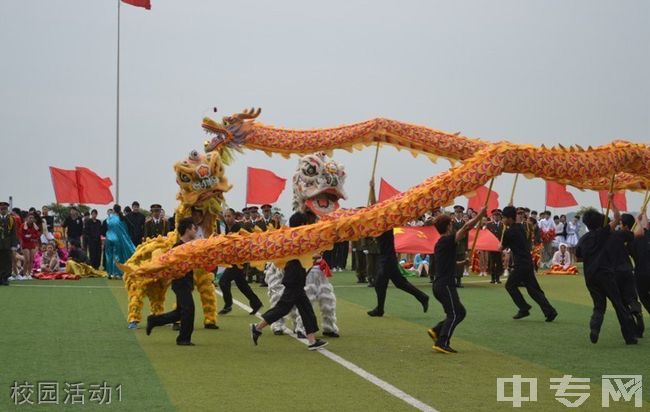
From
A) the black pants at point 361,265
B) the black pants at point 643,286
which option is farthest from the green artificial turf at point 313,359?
the black pants at point 361,265

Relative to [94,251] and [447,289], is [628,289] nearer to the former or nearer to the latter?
[447,289]

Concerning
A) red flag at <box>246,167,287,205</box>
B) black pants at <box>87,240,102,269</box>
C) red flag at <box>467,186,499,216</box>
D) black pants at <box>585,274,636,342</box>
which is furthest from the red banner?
black pants at <box>585,274,636,342</box>

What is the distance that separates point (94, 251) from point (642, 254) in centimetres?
1989

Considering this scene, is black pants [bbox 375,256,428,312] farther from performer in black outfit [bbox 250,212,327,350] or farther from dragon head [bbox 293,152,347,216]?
performer in black outfit [bbox 250,212,327,350]

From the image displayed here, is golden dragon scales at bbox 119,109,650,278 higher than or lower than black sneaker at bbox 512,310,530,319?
higher

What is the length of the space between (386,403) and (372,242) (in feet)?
45.5

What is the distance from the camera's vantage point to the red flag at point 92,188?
31.6 meters

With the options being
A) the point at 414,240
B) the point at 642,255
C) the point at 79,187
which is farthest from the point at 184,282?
the point at 79,187

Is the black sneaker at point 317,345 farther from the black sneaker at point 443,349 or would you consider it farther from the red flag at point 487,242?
the red flag at point 487,242

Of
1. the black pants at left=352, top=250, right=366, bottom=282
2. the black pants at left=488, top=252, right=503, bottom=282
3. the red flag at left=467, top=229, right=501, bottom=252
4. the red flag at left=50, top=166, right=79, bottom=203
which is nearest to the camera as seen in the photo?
the black pants at left=488, top=252, right=503, bottom=282

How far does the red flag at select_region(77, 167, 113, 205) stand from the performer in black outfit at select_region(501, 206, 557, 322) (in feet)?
62.5

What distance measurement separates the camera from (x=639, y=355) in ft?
37.9

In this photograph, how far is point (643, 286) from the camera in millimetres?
13297

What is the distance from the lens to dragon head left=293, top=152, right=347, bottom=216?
1375 cm
